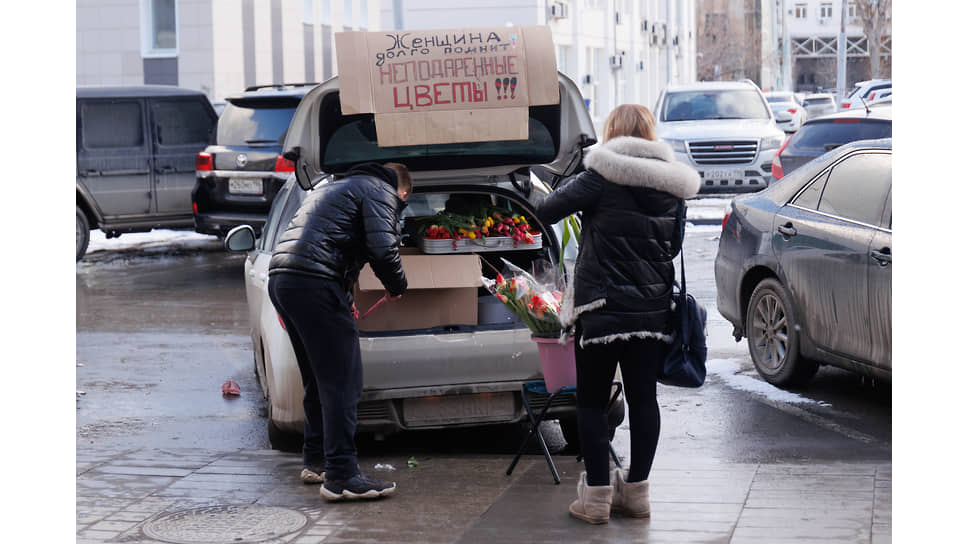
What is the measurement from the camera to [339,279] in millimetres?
5742

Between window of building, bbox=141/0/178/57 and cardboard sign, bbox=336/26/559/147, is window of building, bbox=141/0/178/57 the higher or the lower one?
the higher one

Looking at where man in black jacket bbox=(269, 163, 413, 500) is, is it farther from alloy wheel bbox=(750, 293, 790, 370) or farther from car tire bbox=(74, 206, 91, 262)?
car tire bbox=(74, 206, 91, 262)

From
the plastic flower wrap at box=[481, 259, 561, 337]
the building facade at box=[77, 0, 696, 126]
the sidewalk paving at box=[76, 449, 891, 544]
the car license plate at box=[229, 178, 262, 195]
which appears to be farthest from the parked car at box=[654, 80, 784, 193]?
the plastic flower wrap at box=[481, 259, 561, 337]

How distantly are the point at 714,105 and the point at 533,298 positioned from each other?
56.8 ft

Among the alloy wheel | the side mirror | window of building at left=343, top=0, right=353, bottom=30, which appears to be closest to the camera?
the side mirror

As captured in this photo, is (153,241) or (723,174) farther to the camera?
(723,174)

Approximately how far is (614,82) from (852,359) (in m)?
47.3

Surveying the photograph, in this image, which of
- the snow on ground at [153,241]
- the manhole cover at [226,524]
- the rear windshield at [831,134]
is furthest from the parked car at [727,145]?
the manhole cover at [226,524]

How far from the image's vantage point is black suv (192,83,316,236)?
1437 centimetres

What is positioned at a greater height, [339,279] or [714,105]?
[714,105]

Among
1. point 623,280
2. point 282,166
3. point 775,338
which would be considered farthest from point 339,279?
point 282,166

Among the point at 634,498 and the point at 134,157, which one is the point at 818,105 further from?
the point at 634,498

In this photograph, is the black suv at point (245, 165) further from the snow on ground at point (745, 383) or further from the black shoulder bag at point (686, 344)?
the black shoulder bag at point (686, 344)

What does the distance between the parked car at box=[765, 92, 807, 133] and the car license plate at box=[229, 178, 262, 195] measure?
517 inches
